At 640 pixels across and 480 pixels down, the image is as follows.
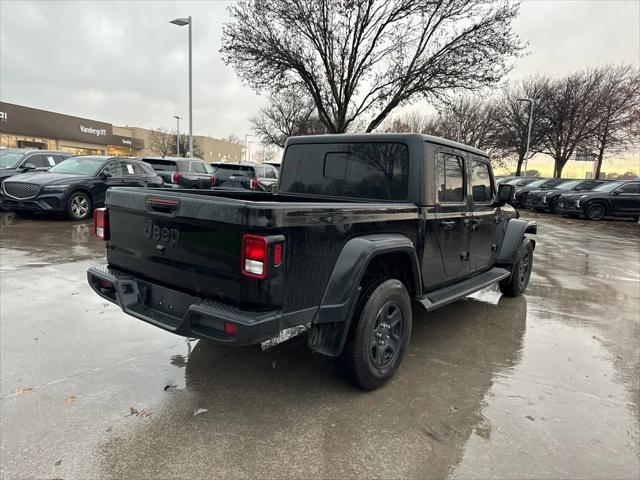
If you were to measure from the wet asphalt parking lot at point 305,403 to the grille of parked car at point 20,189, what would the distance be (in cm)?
599

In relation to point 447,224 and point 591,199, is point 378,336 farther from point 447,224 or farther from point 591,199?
point 591,199

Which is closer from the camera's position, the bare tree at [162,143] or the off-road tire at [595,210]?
the off-road tire at [595,210]

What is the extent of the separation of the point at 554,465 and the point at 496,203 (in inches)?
126

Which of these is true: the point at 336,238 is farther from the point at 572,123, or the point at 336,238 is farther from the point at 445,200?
the point at 572,123

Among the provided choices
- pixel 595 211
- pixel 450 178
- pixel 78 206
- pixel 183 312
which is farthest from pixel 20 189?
pixel 595 211

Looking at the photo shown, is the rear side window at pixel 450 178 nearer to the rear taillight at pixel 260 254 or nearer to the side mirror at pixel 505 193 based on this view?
the side mirror at pixel 505 193

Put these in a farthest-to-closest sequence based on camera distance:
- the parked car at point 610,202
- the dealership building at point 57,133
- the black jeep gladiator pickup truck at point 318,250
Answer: the dealership building at point 57,133, the parked car at point 610,202, the black jeep gladiator pickup truck at point 318,250

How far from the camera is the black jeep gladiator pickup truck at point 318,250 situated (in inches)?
95.5

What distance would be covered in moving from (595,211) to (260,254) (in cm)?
1961

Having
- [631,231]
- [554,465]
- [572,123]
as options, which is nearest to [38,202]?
[554,465]

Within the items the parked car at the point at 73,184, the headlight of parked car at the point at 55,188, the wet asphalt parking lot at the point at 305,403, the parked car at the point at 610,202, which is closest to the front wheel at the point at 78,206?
the parked car at the point at 73,184

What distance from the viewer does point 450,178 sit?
3.98 meters

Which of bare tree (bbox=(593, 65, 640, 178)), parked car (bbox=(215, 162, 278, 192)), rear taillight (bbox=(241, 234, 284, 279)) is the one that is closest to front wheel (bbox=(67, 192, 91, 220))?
parked car (bbox=(215, 162, 278, 192))

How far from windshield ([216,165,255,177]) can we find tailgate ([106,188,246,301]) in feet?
36.0
